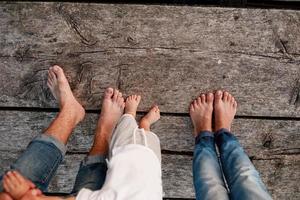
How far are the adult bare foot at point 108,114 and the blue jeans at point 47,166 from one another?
0.53ft

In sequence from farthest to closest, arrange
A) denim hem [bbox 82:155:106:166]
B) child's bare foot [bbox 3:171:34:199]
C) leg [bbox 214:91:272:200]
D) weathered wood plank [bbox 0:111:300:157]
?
weathered wood plank [bbox 0:111:300:157] < denim hem [bbox 82:155:106:166] < leg [bbox 214:91:272:200] < child's bare foot [bbox 3:171:34:199]

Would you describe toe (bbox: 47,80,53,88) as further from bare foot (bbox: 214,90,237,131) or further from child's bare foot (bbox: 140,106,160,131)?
bare foot (bbox: 214,90,237,131)

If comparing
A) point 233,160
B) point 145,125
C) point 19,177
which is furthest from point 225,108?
point 19,177

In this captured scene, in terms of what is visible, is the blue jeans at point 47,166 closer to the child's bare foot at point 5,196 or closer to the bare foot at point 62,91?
the child's bare foot at point 5,196

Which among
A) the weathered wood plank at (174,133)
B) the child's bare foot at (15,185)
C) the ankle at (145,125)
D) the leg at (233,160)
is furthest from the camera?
the weathered wood plank at (174,133)

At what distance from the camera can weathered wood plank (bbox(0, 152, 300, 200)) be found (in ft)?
6.66

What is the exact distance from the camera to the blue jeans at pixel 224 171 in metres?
1.59

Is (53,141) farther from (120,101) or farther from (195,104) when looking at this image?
(195,104)

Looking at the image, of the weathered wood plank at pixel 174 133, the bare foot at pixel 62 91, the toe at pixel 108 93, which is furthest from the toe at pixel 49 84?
the toe at pixel 108 93

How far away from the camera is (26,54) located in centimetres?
184

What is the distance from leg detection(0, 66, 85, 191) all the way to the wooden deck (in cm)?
7

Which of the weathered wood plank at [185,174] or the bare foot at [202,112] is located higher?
the bare foot at [202,112]

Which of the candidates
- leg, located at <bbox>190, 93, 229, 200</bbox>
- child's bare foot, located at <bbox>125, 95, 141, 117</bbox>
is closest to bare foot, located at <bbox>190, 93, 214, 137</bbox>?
leg, located at <bbox>190, 93, 229, 200</bbox>

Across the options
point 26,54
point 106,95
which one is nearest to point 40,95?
point 26,54
